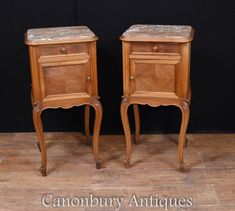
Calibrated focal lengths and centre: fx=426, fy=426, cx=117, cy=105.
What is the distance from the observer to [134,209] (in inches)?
89.7

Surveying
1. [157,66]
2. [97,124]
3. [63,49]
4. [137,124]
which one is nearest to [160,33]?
[157,66]

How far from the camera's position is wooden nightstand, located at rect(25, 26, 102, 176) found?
238 cm

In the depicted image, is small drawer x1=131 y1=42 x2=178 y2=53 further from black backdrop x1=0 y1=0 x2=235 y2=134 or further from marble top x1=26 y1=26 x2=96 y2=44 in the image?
black backdrop x1=0 y1=0 x2=235 y2=134

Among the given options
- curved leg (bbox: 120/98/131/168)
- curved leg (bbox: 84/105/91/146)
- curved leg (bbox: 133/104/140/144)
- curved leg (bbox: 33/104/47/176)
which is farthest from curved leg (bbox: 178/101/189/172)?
curved leg (bbox: 33/104/47/176)

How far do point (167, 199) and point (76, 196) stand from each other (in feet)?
1.67

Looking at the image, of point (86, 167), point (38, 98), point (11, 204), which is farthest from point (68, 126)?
point (11, 204)

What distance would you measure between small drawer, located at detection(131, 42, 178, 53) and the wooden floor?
29.5 inches

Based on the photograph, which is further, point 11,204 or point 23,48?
point 23,48

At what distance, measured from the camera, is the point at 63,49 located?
239 centimetres

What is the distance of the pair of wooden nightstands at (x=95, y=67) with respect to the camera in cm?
238

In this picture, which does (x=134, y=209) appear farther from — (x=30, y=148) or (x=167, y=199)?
(x=30, y=148)

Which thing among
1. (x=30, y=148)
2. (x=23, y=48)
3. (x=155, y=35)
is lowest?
(x=30, y=148)

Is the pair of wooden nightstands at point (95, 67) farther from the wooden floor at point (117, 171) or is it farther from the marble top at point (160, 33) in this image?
the wooden floor at point (117, 171)

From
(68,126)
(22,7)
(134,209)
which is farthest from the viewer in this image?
(68,126)
